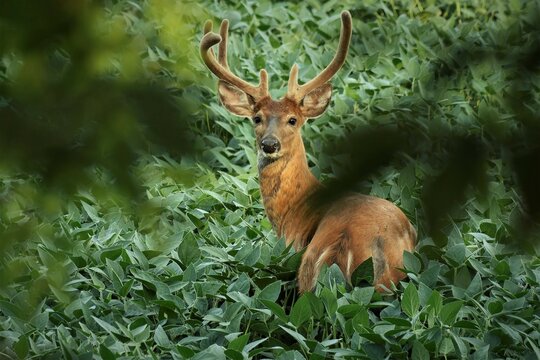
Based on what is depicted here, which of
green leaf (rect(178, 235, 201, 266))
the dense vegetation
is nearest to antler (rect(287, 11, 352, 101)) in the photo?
the dense vegetation

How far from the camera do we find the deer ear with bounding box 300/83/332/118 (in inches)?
236

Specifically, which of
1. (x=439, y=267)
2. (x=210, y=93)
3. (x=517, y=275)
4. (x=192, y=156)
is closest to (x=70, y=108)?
(x=192, y=156)

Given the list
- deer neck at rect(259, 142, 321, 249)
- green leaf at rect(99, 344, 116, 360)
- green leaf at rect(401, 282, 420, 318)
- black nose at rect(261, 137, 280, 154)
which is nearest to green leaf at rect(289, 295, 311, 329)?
green leaf at rect(401, 282, 420, 318)

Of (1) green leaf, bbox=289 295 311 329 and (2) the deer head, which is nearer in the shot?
(1) green leaf, bbox=289 295 311 329

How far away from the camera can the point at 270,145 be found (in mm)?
5680

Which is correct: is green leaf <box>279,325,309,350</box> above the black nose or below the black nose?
above

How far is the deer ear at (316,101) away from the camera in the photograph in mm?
5984

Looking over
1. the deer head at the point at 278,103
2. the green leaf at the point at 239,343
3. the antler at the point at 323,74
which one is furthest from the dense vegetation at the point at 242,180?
the deer head at the point at 278,103

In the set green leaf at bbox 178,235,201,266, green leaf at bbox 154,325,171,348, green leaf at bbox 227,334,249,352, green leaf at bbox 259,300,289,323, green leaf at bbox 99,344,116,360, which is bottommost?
green leaf at bbox 178,235,201,266

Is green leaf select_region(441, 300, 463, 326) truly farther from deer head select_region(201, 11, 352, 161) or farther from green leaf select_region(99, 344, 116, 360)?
deer head select_region(201, 11, 352, 161)

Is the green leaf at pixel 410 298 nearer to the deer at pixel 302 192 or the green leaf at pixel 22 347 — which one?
the deer at pixel 302 192

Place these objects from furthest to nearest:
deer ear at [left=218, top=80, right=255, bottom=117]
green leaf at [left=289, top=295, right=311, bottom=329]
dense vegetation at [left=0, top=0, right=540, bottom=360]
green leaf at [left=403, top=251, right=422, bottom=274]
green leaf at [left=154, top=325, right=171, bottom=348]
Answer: deer ear at [left=218, top=80, right=255, bottom=117] → green leaf at [left=403, top=251, right=422, bottom=274] → green leaf at [left=289, top=295, right=311, bottom=329] → green leaf at [left=154, top=325, right=171, bottom=348] → dense vegetation at [left=0, top=0, right=540, bottom=360]

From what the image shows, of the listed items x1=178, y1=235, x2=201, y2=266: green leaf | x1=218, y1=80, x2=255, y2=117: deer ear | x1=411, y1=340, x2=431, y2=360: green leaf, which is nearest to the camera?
x1=411, y1=340, x2=431, y2=360: green leaf

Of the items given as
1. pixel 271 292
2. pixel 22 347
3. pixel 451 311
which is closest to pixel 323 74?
pixel 271 292
